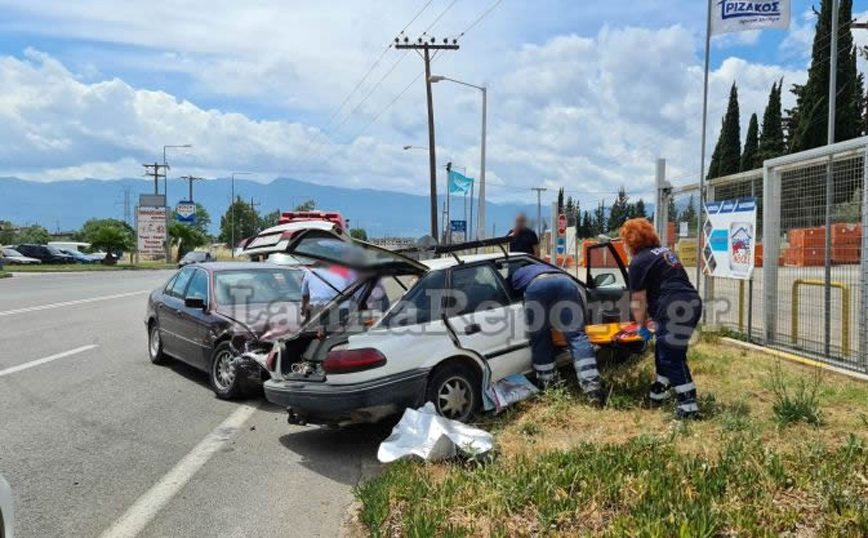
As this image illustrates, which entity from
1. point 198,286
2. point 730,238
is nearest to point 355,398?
point 198,286

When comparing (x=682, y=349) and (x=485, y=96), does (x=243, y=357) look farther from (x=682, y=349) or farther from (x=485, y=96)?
(x=485, y=96)

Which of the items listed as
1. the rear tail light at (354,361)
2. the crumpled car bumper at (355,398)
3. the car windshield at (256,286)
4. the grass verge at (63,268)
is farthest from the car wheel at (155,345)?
the grass verge at (63,268)

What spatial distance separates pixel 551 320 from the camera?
669cm

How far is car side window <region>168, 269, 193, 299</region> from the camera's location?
9.59 metres

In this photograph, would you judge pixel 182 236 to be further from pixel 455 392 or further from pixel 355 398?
pixel 355 398

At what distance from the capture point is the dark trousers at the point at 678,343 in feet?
18.9

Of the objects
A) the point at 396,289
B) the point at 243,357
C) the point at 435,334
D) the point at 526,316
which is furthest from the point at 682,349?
the point at 243,357

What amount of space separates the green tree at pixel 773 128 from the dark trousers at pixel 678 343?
50234 millimetres

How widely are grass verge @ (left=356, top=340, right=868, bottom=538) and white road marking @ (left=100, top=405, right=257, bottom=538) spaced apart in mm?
1360

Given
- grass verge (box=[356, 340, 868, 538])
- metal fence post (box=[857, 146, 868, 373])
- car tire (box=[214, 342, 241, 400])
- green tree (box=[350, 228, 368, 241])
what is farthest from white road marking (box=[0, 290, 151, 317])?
metal fence post (box=[857, 146, 868, 373])

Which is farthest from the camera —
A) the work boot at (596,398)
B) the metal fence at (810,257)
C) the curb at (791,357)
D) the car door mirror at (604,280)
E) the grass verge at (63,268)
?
the grass verge at (63,268)

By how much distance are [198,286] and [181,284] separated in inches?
29.4

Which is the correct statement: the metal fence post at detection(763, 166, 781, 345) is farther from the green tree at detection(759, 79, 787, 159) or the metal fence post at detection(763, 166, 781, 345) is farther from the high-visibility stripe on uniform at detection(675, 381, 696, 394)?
the green tree at detection(759, 79, 787, 159)

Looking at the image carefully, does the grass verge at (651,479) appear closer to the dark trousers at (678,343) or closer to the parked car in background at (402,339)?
the dark trousers at (678,343)
